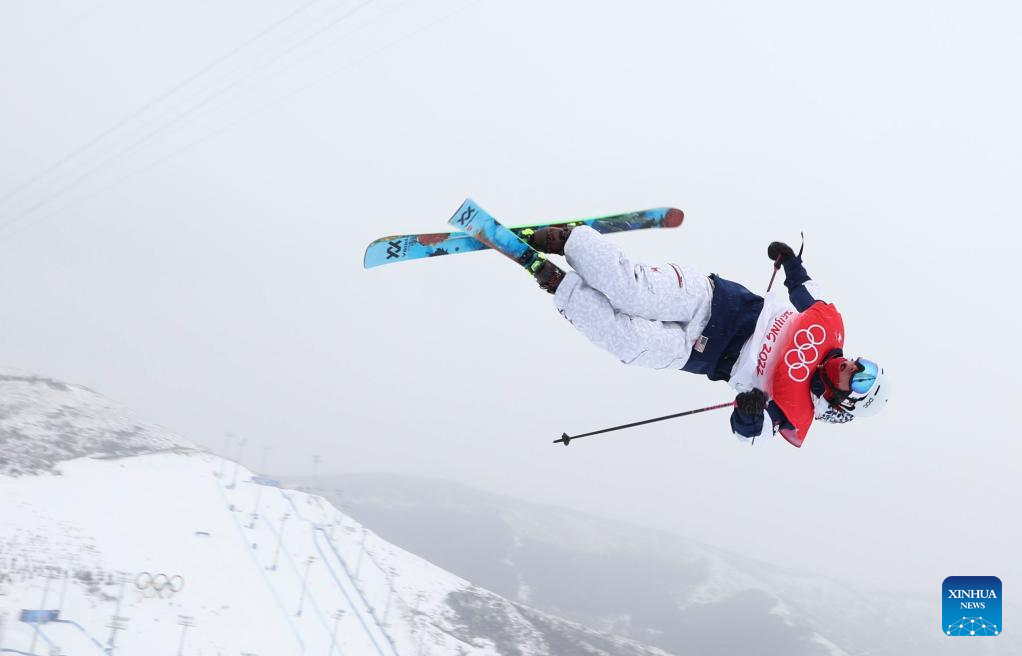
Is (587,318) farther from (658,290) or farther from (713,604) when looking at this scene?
(713,604)

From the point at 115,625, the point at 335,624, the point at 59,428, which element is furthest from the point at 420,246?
the point at 59,428

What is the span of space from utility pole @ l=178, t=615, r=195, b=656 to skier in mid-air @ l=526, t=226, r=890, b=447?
41446mm

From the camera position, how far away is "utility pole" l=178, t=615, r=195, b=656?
39588 millimetres

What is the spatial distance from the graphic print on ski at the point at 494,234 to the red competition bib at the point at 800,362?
292 centimetres

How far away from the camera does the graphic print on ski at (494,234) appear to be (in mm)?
7660

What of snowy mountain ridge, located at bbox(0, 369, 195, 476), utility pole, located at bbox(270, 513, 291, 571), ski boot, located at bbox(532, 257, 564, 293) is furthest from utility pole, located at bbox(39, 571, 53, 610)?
ski boot, located at bbox(532, 257, 564, 293)

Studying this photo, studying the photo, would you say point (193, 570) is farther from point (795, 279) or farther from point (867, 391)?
point (867, 391)

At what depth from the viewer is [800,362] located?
775cm

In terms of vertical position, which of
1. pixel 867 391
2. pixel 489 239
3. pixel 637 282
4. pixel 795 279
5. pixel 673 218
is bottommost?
pixel 867 391

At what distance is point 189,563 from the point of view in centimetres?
4925

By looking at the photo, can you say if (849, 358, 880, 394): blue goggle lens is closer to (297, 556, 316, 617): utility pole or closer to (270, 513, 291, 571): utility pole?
(297, 556, 316, 617): utility pole

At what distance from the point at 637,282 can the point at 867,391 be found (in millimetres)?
2829

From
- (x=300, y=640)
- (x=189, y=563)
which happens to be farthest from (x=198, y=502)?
(x=300, y=640)

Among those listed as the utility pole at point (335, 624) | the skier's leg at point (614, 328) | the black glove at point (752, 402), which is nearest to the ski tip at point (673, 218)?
the skier's leg at point (614, 328)
